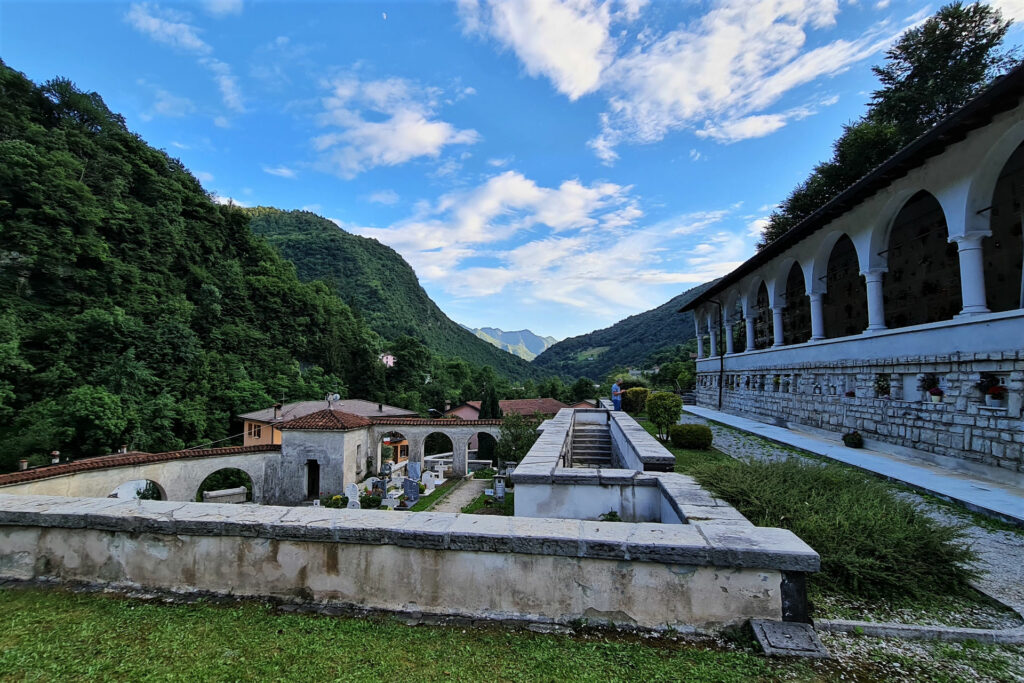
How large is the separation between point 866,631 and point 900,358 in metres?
10.5

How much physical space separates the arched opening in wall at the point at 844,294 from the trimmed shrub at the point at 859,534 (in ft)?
46.0

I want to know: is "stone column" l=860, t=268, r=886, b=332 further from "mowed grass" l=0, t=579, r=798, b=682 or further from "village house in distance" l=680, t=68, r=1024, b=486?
"mowed grass" l=0, t=579, r=798, b=682

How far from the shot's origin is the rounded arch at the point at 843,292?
1545 cm

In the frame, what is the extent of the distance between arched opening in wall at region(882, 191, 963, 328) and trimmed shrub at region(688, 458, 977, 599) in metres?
11.4

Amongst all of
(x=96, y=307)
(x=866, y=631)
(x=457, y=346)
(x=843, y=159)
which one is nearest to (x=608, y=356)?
(x=457, y=346)

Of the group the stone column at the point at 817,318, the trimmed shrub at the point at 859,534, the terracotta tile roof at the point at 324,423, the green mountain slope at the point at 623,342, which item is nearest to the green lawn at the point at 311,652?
the trimmed shrub at the point at 859,534

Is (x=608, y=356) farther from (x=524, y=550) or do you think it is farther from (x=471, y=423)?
(x=524, y=550)

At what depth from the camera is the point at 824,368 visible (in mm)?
13414

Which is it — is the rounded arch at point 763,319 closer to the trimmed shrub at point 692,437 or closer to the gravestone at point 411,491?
the trimmed shrub at point 692,437

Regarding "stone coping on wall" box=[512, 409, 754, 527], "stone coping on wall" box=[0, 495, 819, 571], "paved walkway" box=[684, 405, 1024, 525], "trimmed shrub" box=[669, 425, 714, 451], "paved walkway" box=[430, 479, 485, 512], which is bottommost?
"paved walkway" box=[430, 479, 485, 512]

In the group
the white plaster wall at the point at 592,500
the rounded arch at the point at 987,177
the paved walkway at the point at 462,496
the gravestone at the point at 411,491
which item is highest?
the rounded arch at the point at 987,177

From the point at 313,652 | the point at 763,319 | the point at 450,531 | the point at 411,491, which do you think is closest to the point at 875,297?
the point at 763,319

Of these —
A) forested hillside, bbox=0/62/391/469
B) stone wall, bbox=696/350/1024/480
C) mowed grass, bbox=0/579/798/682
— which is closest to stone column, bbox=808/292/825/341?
stone wall, bbox=696/350/1024/480

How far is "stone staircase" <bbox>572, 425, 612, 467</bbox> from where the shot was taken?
9906mm
